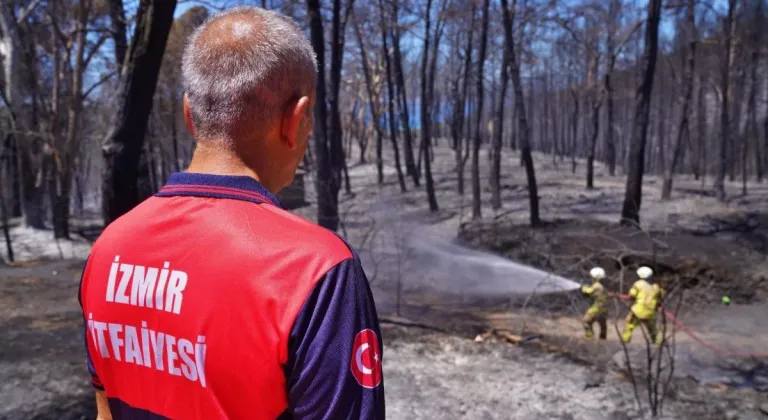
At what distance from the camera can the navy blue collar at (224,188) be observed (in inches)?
46.8

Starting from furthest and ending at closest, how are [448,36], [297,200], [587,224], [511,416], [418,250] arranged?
[448,36] < [297,200] < [587,224] < [418,250] < [511,416]

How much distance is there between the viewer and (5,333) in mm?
8125

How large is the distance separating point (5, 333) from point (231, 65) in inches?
336

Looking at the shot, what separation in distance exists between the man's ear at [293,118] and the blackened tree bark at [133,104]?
14.7 feet

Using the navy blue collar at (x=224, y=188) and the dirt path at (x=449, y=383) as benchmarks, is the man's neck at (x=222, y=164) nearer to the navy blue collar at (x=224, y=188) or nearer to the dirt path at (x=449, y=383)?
the navy blue collar at (x=224, y=188)

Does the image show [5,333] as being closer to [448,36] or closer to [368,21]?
[368,21]

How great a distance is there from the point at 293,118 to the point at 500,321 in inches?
370

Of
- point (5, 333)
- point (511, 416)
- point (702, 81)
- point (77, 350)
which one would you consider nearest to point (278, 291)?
point (511, 416)

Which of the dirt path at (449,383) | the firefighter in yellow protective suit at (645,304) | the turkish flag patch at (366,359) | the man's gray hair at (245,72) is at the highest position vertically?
the man's gray hair at (245,72)

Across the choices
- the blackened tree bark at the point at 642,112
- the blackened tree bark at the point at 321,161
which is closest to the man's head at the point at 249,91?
the blackened tree bark at the point at 321,161

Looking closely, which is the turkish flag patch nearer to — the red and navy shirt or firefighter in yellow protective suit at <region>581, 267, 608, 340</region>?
the red and navy shirt

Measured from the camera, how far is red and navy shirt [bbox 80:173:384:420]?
1032 millimetres

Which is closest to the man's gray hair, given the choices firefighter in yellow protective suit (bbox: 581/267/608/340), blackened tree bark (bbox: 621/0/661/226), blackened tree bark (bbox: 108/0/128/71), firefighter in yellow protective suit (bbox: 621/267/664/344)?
firefighter in yellow protective suit (bbox: 621/267/664/344)

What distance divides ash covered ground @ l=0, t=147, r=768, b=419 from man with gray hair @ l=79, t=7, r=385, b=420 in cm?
497
